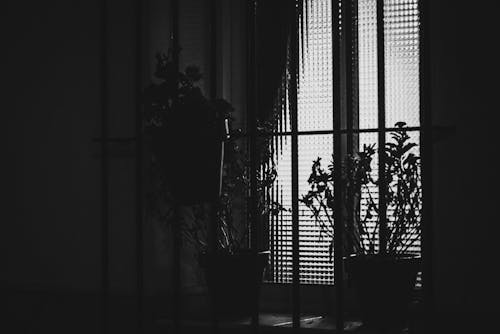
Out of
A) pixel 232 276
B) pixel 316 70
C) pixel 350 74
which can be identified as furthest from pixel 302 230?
pixel 350 74

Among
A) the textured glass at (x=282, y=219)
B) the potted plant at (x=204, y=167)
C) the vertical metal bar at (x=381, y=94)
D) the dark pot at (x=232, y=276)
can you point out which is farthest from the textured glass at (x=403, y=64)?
the vertical metal bar at (x=381, y=94)

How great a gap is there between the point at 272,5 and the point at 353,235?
104cm

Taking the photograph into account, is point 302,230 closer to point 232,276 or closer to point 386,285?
point 232,276

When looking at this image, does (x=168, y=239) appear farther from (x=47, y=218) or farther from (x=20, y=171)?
(x=20, y=171)

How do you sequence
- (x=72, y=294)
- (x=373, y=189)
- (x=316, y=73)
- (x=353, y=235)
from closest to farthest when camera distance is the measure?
1. (x=353, y=235)
2. (x=373, y=189)
3. (x=316, y=73)
4. (x=72, y=294)

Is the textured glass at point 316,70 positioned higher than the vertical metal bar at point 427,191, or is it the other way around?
the textured glass at point 316,70

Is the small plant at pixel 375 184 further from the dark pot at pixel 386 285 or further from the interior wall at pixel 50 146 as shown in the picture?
the interior wall at pixel 50 146

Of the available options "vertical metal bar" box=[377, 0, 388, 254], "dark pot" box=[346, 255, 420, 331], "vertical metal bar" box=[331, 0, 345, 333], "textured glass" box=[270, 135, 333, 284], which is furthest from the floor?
"vertical metal bar" box=[377, 0, 388, 254]

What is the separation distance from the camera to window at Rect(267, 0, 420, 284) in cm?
242

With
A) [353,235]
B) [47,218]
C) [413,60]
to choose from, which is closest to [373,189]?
[353,235]

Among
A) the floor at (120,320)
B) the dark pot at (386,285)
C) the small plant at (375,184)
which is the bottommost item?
the floor at (120,320)

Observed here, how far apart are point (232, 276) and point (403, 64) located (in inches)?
41.8

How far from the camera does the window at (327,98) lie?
95.3 inches

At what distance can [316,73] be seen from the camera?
8.35 ft
